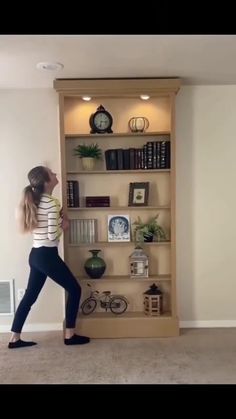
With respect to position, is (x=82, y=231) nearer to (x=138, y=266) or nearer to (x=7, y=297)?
(x=138, y=266)

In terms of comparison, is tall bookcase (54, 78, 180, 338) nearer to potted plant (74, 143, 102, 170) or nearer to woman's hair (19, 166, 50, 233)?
potted plant (74, 143, 102, 170)

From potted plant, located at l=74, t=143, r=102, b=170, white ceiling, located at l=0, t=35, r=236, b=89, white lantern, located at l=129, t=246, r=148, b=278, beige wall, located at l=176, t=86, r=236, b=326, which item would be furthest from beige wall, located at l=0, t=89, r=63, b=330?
beige wall, located at l=176, t=86, r=236, b=326

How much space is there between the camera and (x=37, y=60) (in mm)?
2561

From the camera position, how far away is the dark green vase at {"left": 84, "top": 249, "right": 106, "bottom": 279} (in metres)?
3.19

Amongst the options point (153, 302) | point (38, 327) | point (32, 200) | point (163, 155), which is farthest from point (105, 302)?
point (163, 155)

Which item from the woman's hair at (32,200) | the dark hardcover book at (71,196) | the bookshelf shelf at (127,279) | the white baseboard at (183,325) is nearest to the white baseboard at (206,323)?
the white baseboard at (183,325)

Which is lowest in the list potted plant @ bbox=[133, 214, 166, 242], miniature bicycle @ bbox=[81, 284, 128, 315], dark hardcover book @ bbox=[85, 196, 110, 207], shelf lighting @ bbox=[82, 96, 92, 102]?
miniature bicycle @ bbox=[81, 284, 128, 315]

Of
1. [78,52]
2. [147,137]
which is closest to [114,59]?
[78,52]

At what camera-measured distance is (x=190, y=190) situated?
131 inches

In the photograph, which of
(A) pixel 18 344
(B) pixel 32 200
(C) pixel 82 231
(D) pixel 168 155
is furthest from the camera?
(C) pixel 82 231

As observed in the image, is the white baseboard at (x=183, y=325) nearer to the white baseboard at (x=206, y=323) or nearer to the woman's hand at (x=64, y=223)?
the white baseboard at (x=206, y=323)

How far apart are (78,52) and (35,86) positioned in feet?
3.08

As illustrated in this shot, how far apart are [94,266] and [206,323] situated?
1150 millimetres
